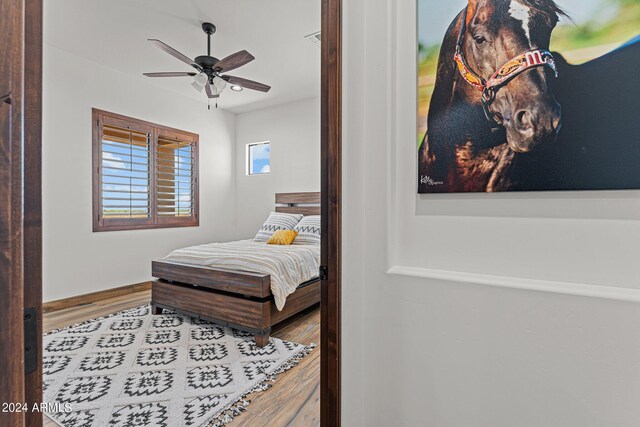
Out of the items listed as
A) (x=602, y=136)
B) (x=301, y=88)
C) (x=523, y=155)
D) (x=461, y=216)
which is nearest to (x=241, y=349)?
(x=461, y=216)

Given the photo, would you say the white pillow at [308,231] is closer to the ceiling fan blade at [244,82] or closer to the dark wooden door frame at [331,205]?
the ceiling fan blade at [244,82]

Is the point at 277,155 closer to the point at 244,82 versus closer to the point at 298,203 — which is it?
the point at 298,203

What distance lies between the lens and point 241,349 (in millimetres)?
2498

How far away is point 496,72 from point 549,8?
0.21 meters

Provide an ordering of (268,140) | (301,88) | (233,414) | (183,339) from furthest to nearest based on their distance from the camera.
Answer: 1. (268,140)
2. (301,88)
3. (183,339)
4. (233,414)

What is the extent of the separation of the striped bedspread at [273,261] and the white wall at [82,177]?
4.16 feet

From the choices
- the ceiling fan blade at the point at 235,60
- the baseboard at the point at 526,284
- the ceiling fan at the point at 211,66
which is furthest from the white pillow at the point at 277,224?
the baseboard at the point at 526,284

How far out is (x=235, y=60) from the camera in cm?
275

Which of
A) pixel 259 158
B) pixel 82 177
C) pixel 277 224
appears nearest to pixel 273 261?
pixel 277 224

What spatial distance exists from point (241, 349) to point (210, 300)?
57 centimetres

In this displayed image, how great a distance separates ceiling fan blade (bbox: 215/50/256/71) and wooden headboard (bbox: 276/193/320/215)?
2174mm

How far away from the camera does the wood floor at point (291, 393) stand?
1.70 meters

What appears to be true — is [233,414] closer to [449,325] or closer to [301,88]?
[449,325]

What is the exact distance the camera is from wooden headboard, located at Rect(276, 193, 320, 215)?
4.71 meters
